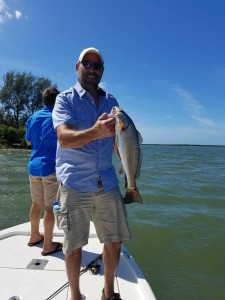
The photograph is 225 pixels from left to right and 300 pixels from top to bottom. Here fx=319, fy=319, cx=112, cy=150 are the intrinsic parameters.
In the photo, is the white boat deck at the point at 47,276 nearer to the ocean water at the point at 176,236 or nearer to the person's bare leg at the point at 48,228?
the person's bare leg at the point at 48,228

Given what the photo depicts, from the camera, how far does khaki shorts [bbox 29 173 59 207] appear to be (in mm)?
4328

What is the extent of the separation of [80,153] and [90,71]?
0.79 metres

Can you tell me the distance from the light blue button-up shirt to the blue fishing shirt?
1300 mm

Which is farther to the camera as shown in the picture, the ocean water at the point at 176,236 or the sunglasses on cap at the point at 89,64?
the ocean water at the point at 176,236

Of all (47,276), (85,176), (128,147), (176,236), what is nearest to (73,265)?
(85,176)

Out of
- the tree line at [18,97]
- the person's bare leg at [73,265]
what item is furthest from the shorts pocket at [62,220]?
the tree line at [18,97]

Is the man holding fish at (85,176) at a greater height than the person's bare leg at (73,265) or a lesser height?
greater

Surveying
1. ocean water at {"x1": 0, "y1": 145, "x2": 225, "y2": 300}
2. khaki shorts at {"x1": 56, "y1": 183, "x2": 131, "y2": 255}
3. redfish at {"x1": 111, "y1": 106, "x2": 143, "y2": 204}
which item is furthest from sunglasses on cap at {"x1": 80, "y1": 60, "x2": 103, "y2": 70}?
ocean water at {"x1": 0, "y1": 145, "x2": 225, "y2": 300}

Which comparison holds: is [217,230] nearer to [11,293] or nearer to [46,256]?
[46,256]

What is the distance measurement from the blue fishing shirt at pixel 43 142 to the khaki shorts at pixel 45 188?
0.08m

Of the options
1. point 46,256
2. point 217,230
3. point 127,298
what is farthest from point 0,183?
point 127,298

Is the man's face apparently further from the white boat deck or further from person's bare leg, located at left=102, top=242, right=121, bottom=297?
the white boat deck

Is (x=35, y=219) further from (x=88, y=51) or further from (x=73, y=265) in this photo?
(x=88, y=51)

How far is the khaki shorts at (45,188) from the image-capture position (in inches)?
170
